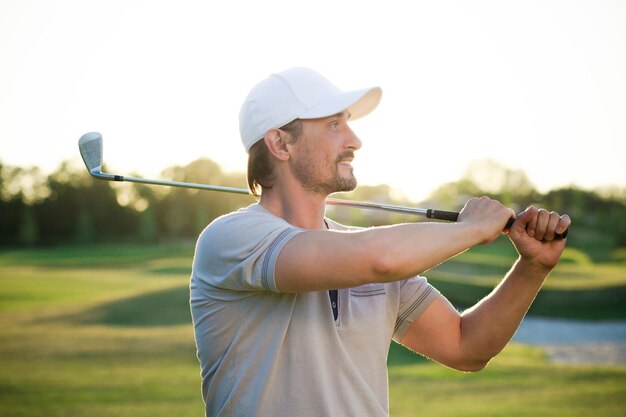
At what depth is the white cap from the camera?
7.10 feet

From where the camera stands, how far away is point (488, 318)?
236cm

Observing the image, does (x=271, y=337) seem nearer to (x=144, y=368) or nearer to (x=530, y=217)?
(x=530, y=217)

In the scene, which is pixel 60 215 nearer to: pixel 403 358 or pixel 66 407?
pixel 403 358

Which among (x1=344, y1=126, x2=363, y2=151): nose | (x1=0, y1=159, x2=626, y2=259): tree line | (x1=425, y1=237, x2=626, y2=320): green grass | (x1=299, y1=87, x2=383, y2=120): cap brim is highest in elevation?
(x1=299, y1=87, x2=383, y2=120): cap brim

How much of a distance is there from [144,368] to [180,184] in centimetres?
780

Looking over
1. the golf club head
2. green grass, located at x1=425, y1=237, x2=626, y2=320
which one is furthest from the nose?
green grass, located at x1=425, y1=237, x2=626, y2=320

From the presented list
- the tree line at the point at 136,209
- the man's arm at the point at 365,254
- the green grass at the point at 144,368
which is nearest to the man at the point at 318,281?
the man's arm at the point at 365,254

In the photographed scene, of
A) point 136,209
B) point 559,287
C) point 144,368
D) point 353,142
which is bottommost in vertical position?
point 559,287

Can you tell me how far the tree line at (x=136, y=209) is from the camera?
23719 mm

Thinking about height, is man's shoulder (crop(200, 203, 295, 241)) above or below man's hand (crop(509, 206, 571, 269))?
above

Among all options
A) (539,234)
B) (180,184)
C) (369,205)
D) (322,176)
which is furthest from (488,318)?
(180,184)

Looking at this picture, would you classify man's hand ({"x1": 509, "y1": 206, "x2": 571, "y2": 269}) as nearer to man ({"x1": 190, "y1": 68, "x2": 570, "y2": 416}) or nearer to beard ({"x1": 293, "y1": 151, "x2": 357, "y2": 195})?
man ({"x1": 190, "y1": 68, "x2": 570, "y2": 416})

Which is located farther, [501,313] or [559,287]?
[559,287]

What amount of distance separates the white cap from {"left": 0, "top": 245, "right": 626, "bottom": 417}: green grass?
5052mm
